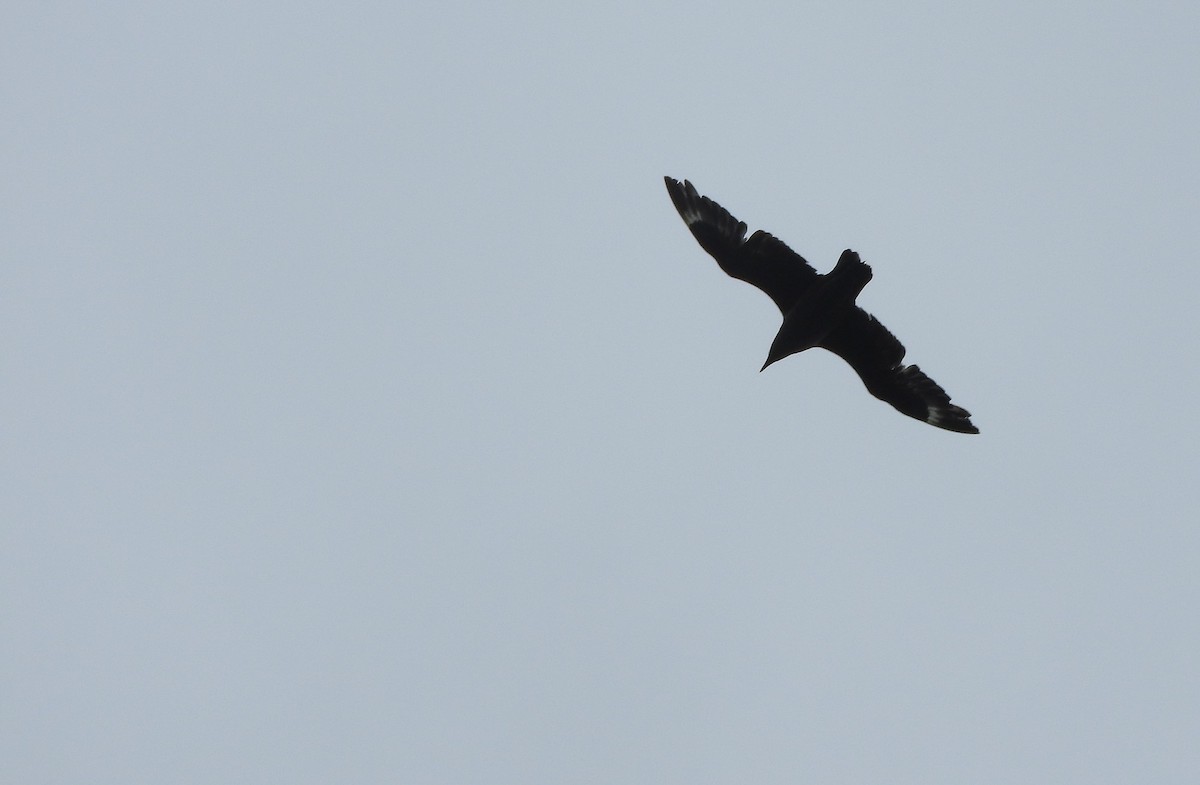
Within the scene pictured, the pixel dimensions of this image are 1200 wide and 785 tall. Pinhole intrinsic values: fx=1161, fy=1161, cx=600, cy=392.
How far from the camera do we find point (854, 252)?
14.7m

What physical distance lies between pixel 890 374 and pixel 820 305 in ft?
5.87

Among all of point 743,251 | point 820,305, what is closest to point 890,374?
point 820,305

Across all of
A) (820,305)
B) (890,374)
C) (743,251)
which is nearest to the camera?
(820,305)

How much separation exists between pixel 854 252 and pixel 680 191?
261 centimetres

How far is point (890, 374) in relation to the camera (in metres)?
16.4

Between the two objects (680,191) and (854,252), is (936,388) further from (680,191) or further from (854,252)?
(680,191)

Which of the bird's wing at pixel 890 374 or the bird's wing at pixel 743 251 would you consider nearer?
the bird's wing at pixel 743 251

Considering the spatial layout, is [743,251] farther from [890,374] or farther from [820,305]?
[890,374]

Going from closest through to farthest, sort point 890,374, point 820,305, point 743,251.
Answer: point 820,305 < point 743,251 < point 890,374

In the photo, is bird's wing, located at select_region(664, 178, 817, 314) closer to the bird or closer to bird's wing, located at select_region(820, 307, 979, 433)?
the bird

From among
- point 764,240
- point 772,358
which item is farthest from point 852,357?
point 764,240

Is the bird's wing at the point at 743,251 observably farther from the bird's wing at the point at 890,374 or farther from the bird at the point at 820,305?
the bird's wing at the point at 890,374

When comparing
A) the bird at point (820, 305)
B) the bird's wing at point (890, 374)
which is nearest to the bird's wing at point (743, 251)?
the bird at point (820, 305)

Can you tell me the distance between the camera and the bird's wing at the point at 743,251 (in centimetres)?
1538
